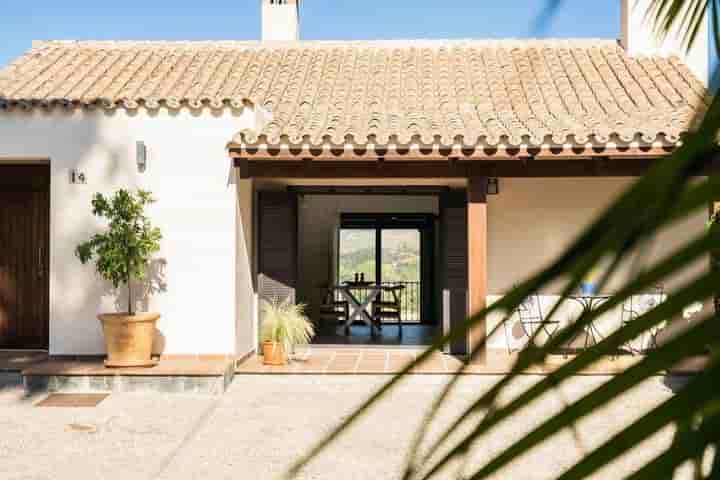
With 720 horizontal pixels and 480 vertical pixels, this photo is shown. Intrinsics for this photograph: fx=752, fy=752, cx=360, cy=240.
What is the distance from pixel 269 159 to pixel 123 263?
2063 mm

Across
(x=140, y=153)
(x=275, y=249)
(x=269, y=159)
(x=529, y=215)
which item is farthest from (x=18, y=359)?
(x=529, y=215)

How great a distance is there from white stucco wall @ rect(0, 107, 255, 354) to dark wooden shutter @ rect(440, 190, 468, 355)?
114 inches

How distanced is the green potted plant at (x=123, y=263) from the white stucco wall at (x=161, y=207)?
0.52m

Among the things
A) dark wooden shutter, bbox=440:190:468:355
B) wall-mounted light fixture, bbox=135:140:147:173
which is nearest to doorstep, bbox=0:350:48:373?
wall-mounted light fixture, bbox=135:140:147:173

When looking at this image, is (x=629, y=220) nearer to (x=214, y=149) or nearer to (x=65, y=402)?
(x=65, y=402)

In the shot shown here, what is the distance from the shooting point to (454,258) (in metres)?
10.3

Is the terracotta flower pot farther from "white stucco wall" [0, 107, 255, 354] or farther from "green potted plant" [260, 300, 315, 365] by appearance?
"green potted plant" [260, 300, 315, 365]

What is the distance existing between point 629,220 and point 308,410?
729cm

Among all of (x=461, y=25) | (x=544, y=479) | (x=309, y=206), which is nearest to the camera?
(x=461, y=25)

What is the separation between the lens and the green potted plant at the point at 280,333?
9.30 meters

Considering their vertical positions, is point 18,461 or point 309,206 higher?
point 309,206

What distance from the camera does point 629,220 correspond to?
242mm

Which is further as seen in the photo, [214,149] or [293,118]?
[293,118]

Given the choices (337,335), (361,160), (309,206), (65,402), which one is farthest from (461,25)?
(309,206)
